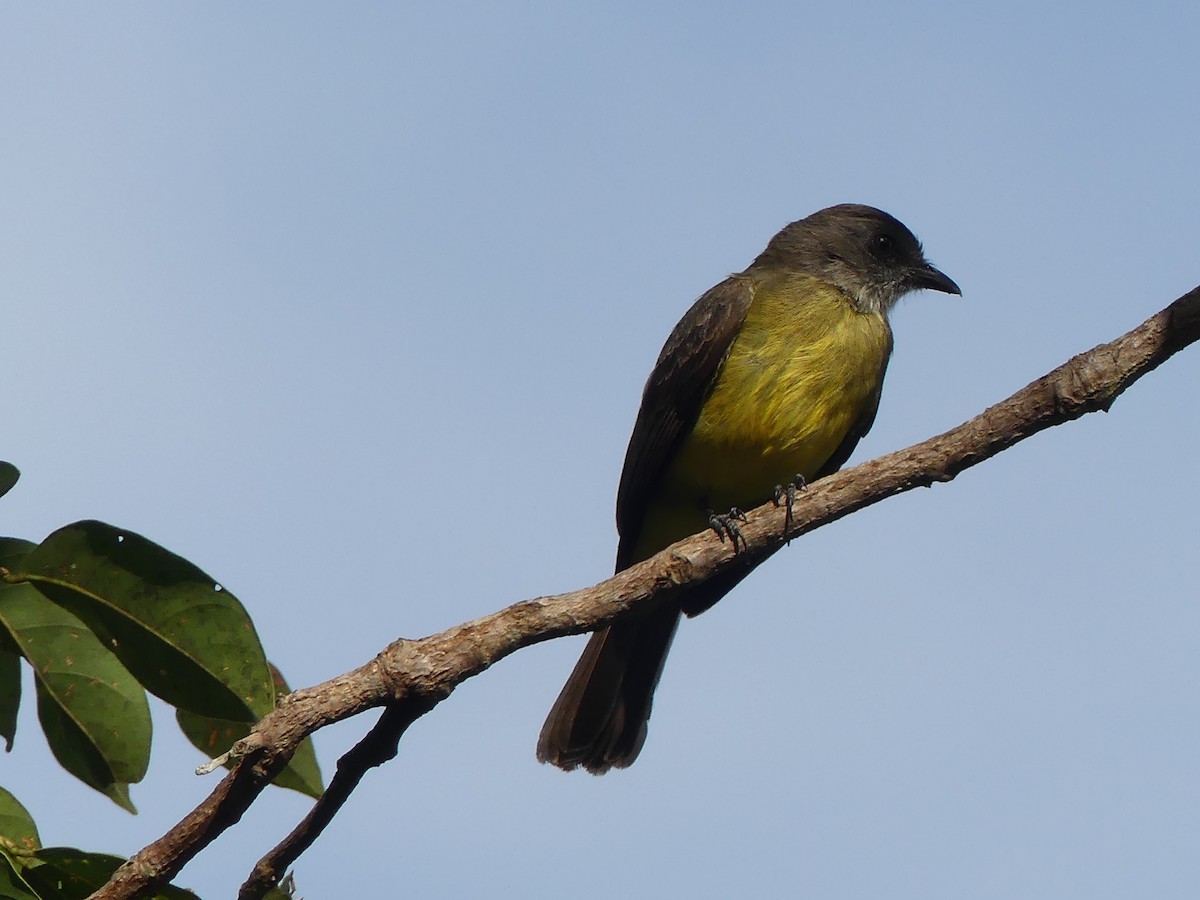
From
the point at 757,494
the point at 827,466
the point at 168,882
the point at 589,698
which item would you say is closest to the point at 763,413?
the point at 757,494

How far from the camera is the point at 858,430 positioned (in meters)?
6.26

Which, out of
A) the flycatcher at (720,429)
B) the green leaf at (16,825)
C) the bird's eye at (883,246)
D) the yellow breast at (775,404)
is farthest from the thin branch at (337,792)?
the bird's eye at (883,246)

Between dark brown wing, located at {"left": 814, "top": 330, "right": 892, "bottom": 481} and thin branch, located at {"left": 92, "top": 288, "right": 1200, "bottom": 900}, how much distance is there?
6.26 ft

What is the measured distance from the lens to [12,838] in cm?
260

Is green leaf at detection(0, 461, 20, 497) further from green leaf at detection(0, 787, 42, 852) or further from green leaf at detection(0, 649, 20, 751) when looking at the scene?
green leaf at detection(0, 787, 42, 852)

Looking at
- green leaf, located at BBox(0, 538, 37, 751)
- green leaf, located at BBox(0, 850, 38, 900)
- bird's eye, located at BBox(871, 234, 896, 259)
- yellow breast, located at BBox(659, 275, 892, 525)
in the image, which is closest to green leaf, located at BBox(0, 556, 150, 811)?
green leaf, located at BBox(0, 538, 37, 751)

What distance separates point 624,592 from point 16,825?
1.56 metres

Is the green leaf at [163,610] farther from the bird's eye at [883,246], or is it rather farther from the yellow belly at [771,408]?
the bird's eye at [883,246]

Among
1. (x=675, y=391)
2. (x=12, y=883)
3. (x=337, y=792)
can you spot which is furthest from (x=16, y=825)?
(x=675, y=391)

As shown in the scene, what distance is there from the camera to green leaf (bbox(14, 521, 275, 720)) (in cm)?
271

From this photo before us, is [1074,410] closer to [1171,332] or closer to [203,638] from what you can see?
[1171,332]

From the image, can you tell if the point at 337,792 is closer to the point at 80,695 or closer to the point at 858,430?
the point at 80,695

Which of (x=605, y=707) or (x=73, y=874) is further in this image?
(x=605, y=707)

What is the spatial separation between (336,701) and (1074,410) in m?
1.98
